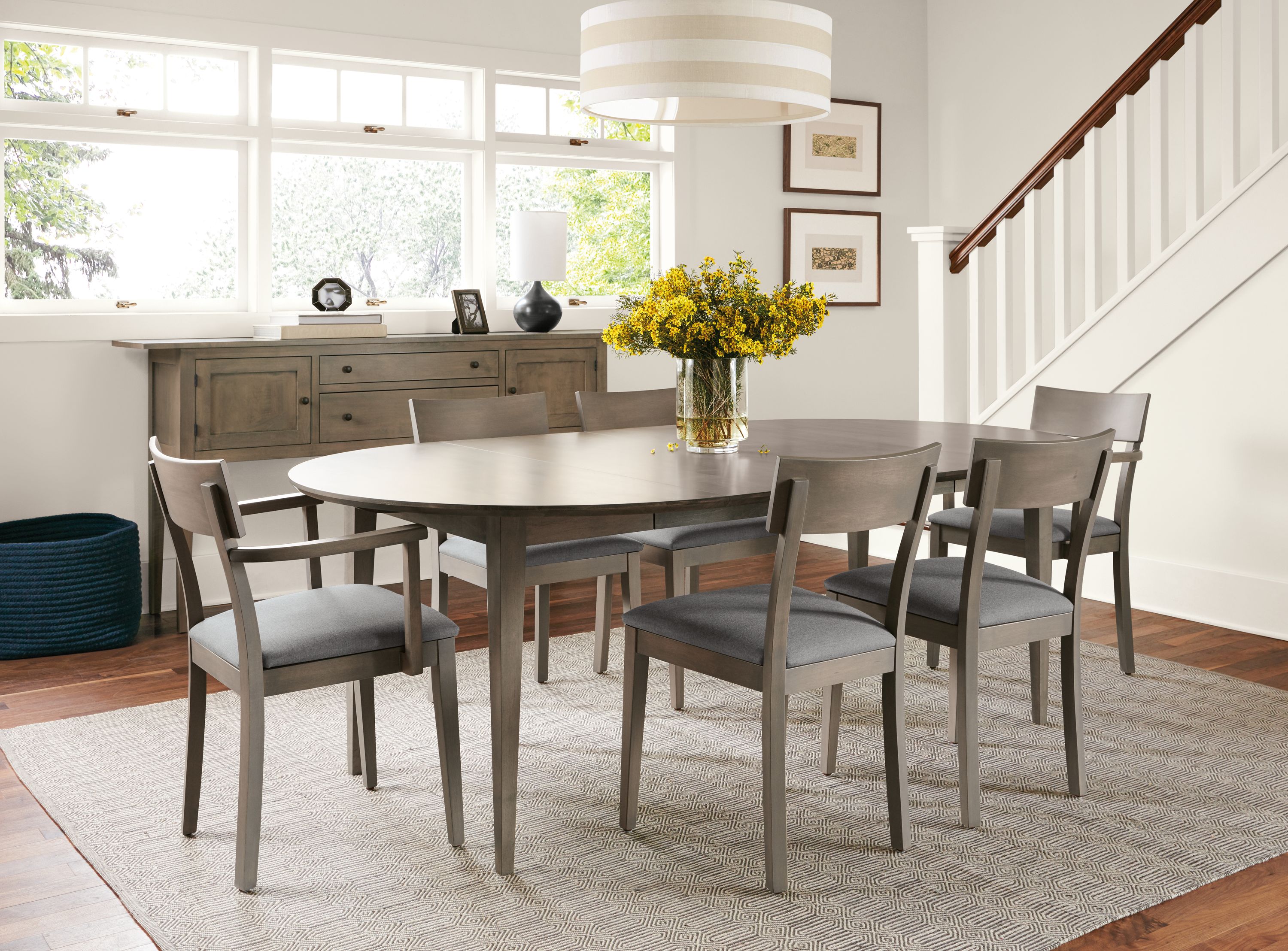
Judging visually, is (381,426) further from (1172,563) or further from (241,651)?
(1172,563)

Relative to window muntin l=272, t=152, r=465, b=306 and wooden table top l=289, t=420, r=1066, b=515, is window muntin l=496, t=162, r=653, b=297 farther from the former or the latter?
wooden table top l=289, t=420, r=1066, b=515

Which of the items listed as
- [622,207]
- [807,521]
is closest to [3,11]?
[622,207]

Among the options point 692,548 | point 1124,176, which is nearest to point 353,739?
point 692,548

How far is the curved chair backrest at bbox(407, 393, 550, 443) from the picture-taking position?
3551 mm

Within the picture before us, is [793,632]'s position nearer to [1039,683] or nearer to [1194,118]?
[1039,683]

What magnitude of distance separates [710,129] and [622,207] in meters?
0.59

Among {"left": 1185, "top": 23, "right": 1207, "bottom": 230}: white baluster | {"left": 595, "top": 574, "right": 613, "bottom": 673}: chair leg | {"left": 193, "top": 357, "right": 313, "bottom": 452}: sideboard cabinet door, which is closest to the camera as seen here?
{"left": 595, "top": 574, "right": 613, "bottom": 673}: chair leg

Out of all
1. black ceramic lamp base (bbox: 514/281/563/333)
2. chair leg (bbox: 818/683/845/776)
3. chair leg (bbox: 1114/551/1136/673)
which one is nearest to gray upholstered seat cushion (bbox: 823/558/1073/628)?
chair leg (bbox: 818/683/845/776)

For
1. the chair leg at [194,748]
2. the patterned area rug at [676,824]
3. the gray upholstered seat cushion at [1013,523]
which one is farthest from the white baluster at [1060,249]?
the chair leg at [194,748]

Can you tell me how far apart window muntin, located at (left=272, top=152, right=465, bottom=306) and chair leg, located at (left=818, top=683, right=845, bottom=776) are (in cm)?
313

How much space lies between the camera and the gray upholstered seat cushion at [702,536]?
3.39 m

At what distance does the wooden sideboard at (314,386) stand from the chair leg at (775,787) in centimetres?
255

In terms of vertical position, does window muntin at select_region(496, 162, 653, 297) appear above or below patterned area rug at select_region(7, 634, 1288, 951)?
above

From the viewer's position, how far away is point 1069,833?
2.62 metres
